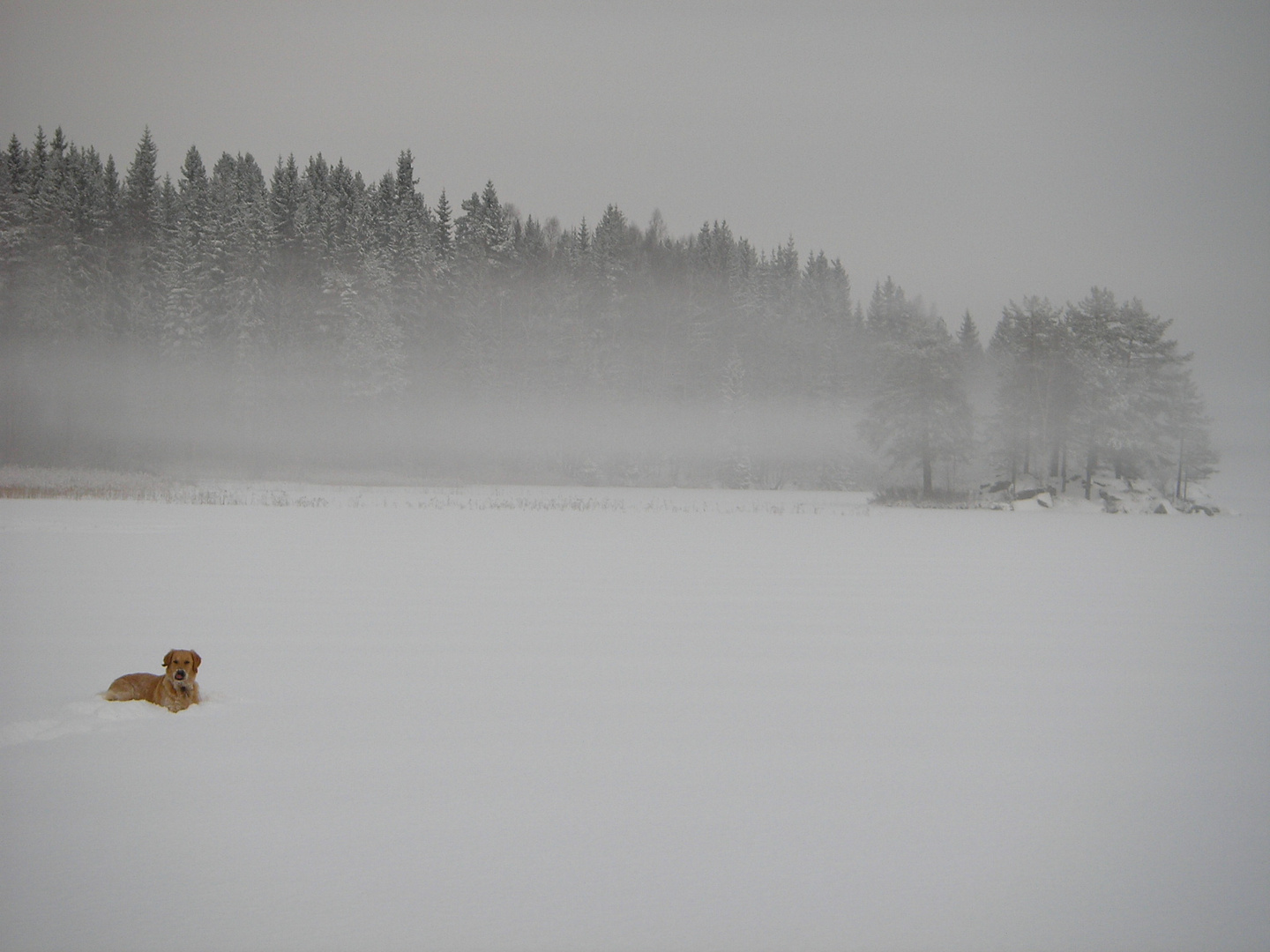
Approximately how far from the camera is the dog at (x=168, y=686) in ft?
16.5

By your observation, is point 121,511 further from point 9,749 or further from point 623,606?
point 9,749

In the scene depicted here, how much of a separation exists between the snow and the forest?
1416 inches

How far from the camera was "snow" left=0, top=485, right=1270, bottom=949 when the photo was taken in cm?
302

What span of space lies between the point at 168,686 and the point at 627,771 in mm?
3237

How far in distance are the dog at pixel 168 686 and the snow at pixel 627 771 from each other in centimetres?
14

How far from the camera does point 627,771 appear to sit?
14.1 feet

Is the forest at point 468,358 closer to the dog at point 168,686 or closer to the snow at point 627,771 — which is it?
the snow at point 627,771

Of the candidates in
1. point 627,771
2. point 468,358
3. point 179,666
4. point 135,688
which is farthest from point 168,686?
point 468,358

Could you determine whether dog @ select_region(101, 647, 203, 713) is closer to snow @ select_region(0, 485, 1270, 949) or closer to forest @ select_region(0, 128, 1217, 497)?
snow @ select_region(0, 485, 1270, 949)

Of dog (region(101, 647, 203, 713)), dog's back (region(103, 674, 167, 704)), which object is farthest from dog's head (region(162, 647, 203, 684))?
dog's back (region(103, 674, 167, 704))

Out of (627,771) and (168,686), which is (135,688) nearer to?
(168,686)

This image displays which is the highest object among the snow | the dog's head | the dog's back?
the dog's head

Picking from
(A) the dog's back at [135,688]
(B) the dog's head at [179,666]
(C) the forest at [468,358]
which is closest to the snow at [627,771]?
(A) the dog's back at [135,688]

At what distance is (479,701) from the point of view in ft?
18.1
